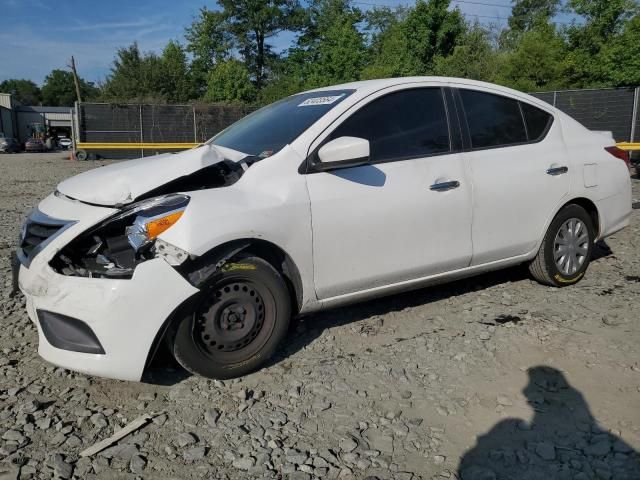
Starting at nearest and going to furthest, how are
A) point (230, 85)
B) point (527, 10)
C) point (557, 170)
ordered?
1. point (557, 170)
2. point (230, 85)
3. point (527, 10)

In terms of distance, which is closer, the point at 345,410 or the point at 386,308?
the point at 345,410

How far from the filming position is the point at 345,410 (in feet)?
9.34

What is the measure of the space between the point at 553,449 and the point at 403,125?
2.19 meters

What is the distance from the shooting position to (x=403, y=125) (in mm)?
3705

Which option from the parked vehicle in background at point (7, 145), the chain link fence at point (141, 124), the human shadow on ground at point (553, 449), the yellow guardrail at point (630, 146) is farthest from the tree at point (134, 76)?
the human shadow on ground at point (553, 449)

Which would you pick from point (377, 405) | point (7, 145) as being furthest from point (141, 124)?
point (7, 145)

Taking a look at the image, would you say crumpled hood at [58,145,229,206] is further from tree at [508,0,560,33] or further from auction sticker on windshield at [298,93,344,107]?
tree at [508,0,560,33]

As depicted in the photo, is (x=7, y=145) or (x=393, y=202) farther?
(x=7, y=145)

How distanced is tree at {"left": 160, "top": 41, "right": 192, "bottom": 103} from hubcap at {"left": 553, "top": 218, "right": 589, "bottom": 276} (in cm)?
3877

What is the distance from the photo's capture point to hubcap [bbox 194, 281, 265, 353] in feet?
9.78

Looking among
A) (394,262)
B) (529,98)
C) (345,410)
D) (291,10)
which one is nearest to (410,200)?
(394,262)

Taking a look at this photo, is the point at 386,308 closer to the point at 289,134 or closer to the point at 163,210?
the point at 289,134

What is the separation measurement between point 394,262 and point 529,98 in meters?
1.99

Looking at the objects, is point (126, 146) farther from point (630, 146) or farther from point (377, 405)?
point (377, 405)
